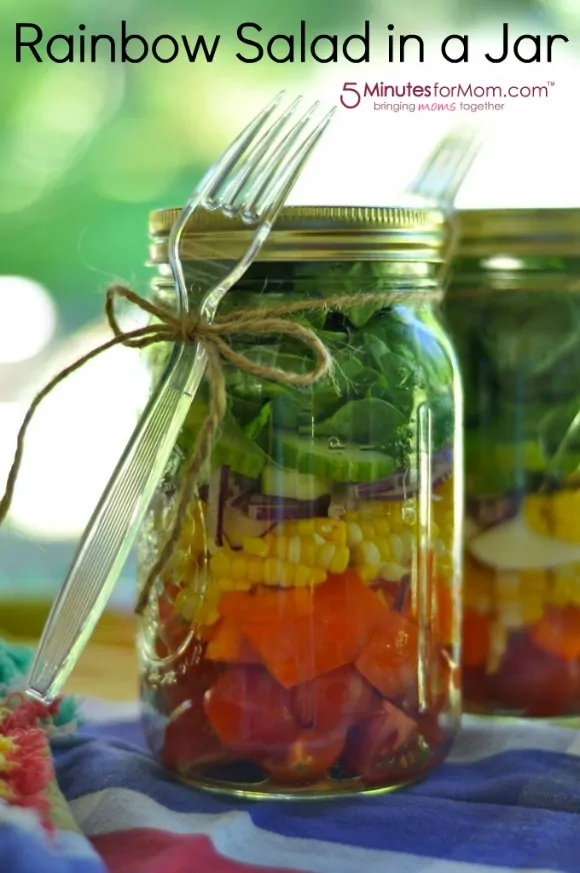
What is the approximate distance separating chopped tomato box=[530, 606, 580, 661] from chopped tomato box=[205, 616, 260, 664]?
23cm

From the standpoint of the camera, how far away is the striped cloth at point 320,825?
584mm

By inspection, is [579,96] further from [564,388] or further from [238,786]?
[238,786]

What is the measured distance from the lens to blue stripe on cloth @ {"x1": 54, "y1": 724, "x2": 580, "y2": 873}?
61cm

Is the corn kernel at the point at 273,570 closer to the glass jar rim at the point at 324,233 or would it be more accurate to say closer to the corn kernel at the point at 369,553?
the corn kernel at the point at 369,553

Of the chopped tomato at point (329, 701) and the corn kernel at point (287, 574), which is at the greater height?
the corn kernel at point (287, 574)

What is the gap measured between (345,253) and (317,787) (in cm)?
31

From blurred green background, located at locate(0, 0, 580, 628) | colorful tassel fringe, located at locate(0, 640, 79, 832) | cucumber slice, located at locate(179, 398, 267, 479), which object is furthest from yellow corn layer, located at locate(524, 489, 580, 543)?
blurred green background, located at locate(0, 0, 580, 628)

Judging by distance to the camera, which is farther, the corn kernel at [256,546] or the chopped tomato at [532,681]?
the chopped tomato at [532,681]

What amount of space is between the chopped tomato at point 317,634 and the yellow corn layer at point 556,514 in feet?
0.58

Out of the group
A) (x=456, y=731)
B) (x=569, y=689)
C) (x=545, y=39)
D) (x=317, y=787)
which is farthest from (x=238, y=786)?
(x=545, y=39)

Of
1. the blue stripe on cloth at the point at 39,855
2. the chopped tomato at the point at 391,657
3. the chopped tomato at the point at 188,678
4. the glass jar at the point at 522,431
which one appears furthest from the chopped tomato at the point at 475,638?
the blue stripe on cloth at the point at 39,855

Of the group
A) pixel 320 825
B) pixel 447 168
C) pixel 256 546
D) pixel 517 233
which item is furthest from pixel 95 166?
pixel 320 825

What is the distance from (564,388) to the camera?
2.58 feet

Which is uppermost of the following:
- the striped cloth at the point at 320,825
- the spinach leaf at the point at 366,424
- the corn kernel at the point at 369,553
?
the spinach leaf at the point at 366,424
